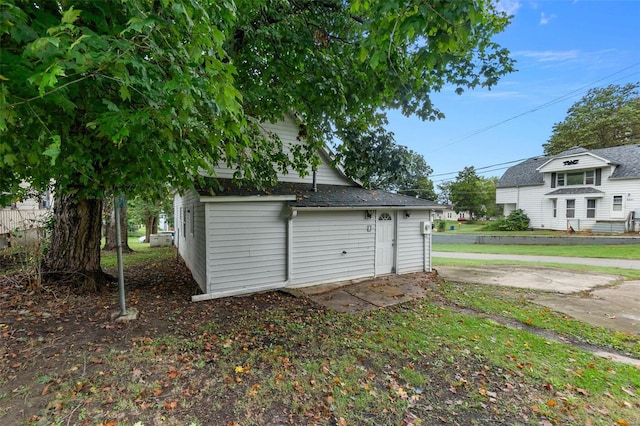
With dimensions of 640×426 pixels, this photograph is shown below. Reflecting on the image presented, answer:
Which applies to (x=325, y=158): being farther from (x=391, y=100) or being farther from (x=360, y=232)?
(x=391, y=100)

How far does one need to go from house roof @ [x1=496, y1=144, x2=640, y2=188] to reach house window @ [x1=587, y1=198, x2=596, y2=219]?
6.40 ft

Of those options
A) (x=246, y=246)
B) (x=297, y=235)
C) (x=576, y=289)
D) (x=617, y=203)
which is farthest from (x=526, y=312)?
(x=617, y=203)

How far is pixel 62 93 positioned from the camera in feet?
8.19

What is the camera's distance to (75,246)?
Result: 5699 millimetres

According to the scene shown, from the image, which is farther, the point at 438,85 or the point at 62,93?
the point at 438,85

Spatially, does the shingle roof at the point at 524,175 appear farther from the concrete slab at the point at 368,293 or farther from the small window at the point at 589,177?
the concrete slab at the point at 368,293

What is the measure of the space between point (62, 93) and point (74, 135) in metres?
1.54

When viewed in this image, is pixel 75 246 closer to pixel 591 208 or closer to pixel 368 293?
pixel 368 293

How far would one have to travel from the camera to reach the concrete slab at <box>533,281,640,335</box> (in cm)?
505

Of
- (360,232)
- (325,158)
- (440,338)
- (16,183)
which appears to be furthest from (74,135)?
(325,158)

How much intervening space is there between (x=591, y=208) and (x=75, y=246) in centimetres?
2906

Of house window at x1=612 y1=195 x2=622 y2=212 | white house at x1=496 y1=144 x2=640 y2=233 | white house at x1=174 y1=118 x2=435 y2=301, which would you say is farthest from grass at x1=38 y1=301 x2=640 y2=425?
house window at x1=612 y1=195 x2=622 y2=212

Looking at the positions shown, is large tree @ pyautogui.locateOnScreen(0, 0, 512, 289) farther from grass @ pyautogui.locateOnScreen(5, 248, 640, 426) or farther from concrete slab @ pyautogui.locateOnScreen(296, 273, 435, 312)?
concrete slab @ pyautogui.locateOnScreen(296, 273, 435, 312)

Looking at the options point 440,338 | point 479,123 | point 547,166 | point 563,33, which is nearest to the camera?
point 440,338
